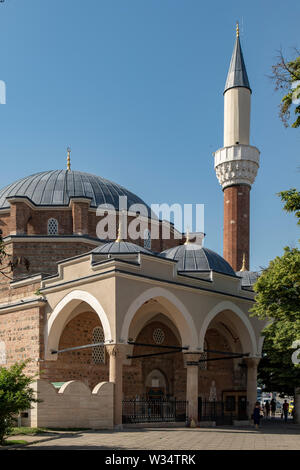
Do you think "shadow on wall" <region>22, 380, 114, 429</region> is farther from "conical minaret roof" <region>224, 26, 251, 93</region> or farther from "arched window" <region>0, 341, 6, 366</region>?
"conical minaret roof" <region>224, 26, 251, 93</region>

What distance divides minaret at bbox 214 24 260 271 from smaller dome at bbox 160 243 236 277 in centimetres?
745

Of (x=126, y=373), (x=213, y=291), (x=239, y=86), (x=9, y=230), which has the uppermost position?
(x=239, y=86)

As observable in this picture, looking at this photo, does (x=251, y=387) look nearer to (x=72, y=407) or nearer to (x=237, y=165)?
(x=72, y=407)

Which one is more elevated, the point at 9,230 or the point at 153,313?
the point at 9,230

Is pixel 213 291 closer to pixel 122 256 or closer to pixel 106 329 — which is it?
pixel 122 256

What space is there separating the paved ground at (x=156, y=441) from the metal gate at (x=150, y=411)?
154cm

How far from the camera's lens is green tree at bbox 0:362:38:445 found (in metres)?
10.6

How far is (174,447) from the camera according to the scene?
11258mm

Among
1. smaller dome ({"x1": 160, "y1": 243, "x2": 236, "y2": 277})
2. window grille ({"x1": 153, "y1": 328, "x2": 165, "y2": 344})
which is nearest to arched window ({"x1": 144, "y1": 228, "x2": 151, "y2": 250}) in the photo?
smaller dome ({"x1": 160, "y1": 243, "x2": 236, "y2": 277})

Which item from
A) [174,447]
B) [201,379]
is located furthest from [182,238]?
[174,447]

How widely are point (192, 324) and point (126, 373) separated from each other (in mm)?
3129

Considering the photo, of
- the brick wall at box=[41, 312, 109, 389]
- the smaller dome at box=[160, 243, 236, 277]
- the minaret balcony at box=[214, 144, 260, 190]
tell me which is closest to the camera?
the brick wall at box=[41, 312, 109, 389]

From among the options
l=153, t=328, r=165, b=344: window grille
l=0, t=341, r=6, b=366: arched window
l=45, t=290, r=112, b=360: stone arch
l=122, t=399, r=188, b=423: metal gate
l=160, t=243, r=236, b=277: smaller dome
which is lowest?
l=122, t=399, r=188, b=423: metal gate

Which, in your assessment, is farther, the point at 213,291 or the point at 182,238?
the point at 182,238
